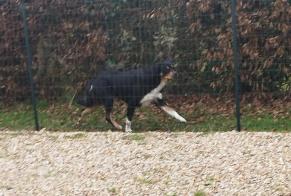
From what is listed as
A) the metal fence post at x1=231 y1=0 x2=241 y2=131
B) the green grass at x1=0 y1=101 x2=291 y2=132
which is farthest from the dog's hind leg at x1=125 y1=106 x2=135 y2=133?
the metal fence post at x1=231 y1=0 x2=241 y2=131

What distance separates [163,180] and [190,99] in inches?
118

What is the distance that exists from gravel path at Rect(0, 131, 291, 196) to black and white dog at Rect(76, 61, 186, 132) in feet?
2.17

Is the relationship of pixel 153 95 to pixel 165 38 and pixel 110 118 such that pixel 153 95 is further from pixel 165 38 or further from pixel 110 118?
pixel 165 38

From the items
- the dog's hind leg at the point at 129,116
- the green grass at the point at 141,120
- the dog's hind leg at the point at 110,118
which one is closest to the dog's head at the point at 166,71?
the dog's hind leg at the point at 129,116

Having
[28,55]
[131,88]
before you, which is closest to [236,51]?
[131,88]

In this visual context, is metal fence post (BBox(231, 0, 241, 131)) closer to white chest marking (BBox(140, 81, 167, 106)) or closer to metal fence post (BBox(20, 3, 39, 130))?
white chest marking (BBox(140, 81, 167, 106))

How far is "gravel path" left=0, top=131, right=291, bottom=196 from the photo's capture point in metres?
6.10

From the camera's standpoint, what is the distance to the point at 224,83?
912 centimetres

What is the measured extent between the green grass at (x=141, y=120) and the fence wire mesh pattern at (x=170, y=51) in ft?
0.05

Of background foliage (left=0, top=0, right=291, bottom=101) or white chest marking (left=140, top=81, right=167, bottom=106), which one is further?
background foliage (left=0, top=0, right=291, bottom=101)

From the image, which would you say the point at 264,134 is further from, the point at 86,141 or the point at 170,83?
the point at 86,141

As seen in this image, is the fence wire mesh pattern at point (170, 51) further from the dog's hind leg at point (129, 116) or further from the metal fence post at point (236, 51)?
the metal fence post at point (236, 51)

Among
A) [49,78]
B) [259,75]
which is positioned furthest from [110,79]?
[259,75]

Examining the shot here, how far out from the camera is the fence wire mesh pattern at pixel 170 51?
8.84 meters
